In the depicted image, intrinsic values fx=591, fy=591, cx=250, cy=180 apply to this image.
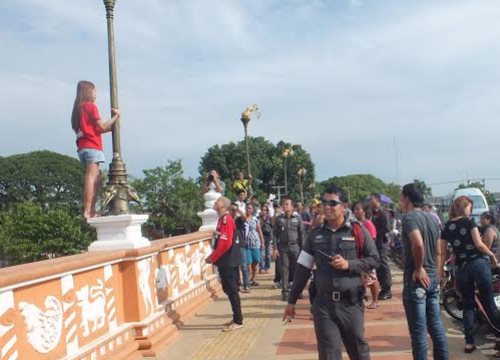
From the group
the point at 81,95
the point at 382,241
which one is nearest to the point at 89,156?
the point at 81,95

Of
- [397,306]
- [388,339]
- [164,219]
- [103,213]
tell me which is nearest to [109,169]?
[103,213]

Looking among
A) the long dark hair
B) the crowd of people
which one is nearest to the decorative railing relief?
the crowd of people

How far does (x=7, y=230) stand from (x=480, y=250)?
45221mm

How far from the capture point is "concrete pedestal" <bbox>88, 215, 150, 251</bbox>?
22.2ft

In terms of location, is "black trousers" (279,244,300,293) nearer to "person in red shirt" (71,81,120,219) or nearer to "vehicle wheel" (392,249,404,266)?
"person in red shirt" (71,81,120,219)

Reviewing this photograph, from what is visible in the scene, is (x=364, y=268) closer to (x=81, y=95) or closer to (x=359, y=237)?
(x=359, y=237)

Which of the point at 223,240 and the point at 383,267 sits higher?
the point at 223,240

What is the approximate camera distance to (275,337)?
7570 mm

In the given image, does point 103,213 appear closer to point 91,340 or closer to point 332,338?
point 91,340

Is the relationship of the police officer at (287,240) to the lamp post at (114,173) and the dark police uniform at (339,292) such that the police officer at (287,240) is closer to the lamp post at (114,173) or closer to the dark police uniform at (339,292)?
the lamp post at (114,173)

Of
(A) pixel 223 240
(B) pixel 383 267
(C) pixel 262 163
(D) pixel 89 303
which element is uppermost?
(C) pixel 262 163

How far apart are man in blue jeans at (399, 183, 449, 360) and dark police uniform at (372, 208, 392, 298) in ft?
14.6

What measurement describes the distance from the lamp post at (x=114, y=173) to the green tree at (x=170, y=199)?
5000 cm

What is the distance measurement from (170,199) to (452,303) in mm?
51339
